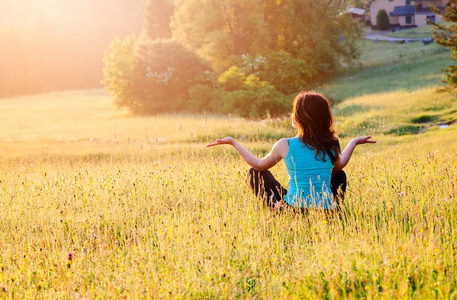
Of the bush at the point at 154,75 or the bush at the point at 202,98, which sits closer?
the bush at the point at 202,98

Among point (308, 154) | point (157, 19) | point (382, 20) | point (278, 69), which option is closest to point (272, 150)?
point (308, 154)

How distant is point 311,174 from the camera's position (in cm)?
568

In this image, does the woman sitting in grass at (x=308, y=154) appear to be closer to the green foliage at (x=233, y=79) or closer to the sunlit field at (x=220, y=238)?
the sunlit field at (x=220, y=238)

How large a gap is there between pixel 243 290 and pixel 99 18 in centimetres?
11118

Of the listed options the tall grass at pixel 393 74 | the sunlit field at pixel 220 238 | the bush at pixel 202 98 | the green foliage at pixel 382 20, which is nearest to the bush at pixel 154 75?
the bush at pixel 202 98

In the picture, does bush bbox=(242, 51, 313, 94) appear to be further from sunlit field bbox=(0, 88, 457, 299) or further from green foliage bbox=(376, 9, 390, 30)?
green foliage bbox=(376, 9, 390, 30)

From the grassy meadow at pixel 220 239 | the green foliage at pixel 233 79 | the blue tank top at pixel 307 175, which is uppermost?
the green foliage at pixel 233 79

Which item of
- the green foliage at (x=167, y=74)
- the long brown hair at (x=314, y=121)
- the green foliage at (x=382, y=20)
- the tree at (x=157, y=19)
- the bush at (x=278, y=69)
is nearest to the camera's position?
the long brown hair at (x=314, y=121)

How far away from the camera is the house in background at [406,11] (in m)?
71.2

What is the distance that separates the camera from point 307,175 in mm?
5684

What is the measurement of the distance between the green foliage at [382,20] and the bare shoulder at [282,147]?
245 feet

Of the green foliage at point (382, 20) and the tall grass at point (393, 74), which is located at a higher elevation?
the green foliage at point (382, 20)

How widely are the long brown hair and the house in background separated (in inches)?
2776

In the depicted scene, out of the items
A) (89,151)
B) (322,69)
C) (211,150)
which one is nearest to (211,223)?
(211,150)
